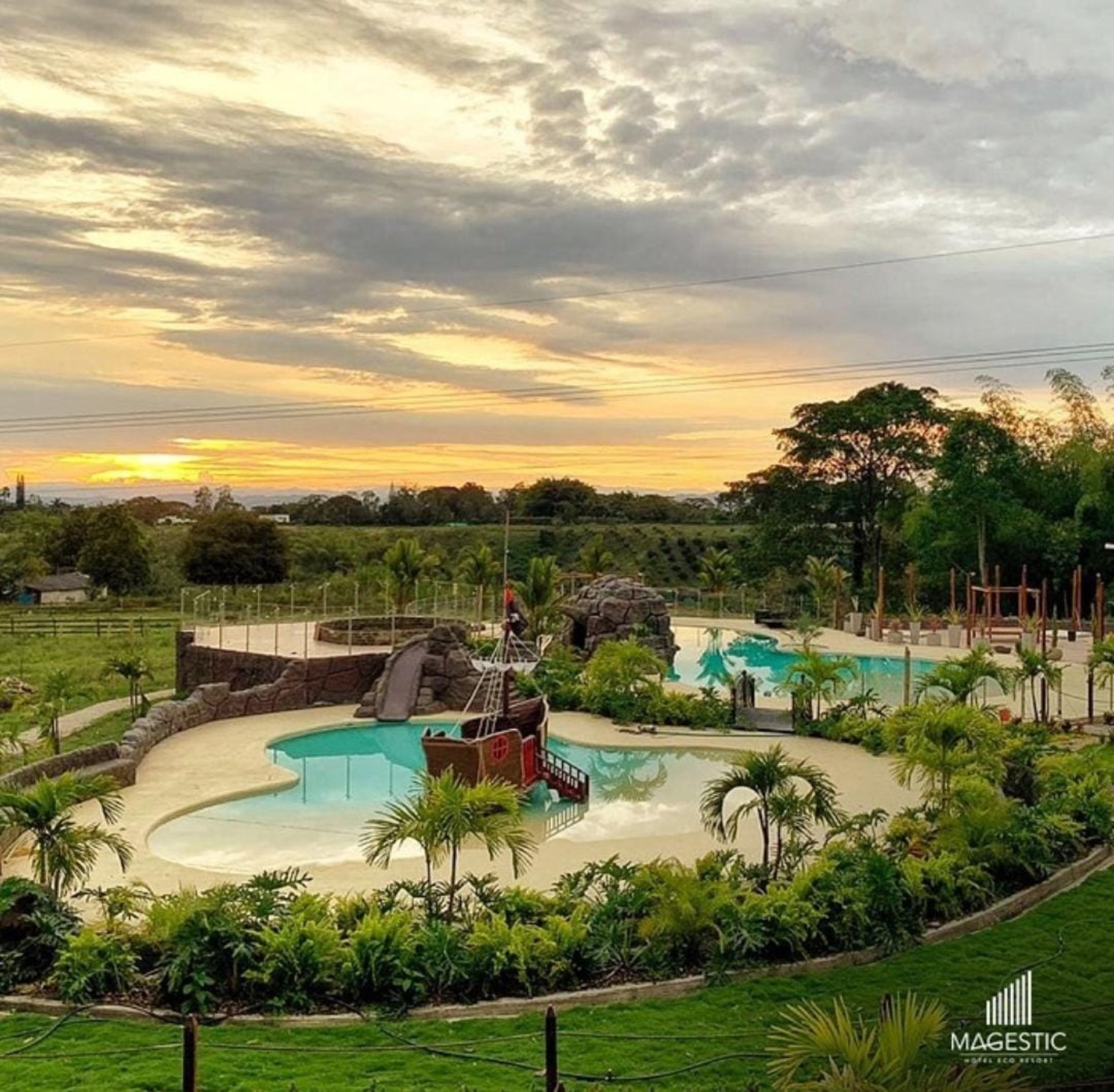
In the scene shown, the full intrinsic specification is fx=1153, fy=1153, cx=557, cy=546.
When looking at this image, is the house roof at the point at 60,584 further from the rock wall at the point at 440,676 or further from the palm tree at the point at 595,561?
the rock wall at the point at 440,676

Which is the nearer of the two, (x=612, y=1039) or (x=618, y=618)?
(x=612, y=1039)

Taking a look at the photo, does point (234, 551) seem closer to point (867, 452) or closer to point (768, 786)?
point (867, 452)

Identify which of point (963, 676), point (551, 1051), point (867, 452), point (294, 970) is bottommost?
point (294, 970)

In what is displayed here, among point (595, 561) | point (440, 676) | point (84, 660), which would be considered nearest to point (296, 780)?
point (440, 676)

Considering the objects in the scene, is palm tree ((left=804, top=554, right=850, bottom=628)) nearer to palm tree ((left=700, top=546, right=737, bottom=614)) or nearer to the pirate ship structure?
palm tree ((left=700, top=546, right=737, bottom=614))

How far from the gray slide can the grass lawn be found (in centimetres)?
533

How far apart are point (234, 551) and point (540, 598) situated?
2409cm

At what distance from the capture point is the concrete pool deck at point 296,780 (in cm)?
1175

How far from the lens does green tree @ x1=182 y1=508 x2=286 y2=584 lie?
49406mm

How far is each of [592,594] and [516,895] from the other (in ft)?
64.0

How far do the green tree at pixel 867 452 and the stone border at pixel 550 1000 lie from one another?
112 feet

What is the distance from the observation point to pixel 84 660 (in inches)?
1048

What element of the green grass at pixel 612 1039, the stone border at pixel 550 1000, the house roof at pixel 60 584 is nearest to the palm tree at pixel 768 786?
the stone border at pixel 550 1000

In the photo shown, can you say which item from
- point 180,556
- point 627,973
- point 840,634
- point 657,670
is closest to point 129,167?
point 657,670
